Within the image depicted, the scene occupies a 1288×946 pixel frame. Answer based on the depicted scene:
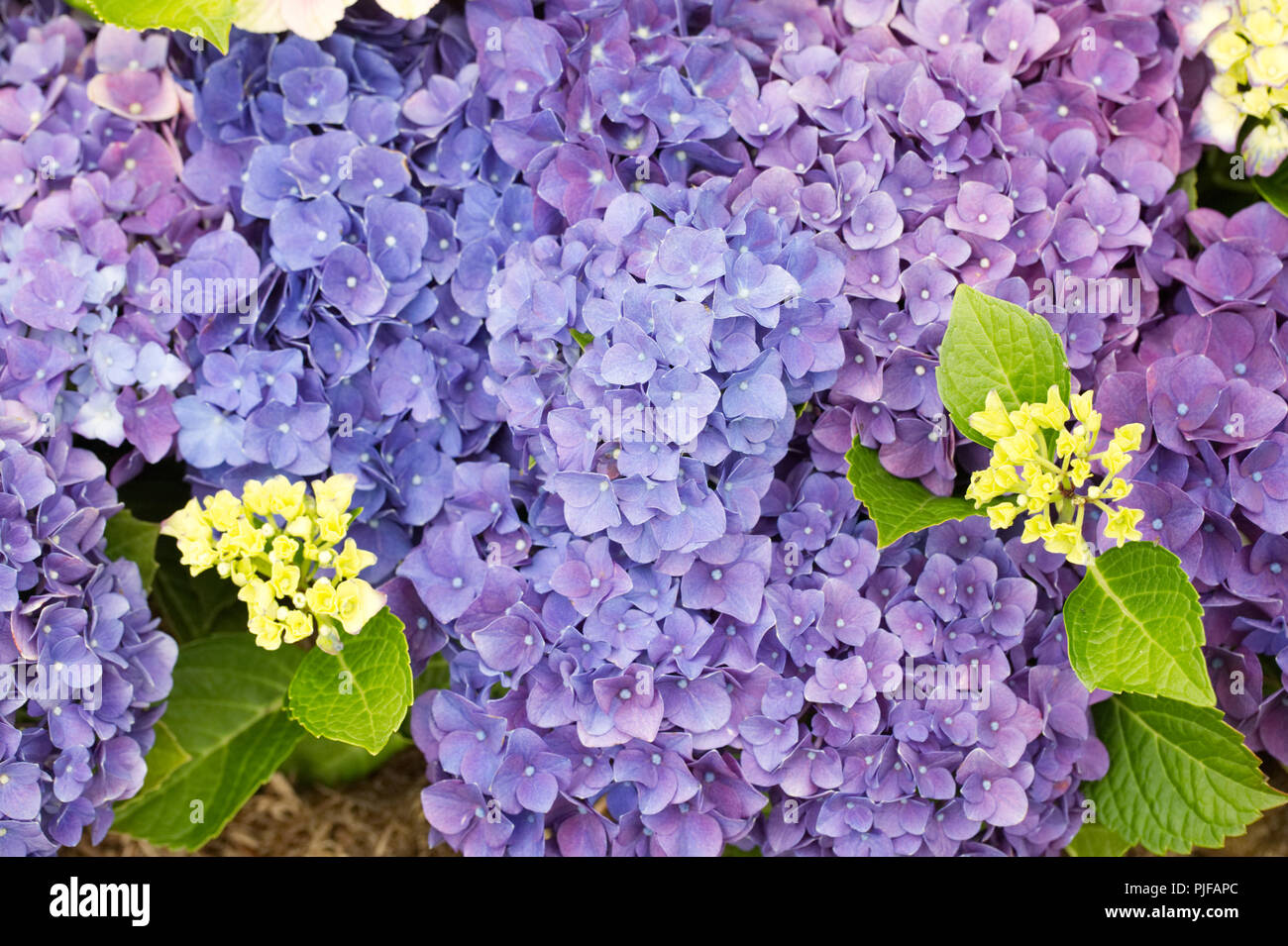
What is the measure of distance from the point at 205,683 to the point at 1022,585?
3.25 feet

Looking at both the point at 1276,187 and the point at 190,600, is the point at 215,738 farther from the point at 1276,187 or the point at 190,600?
the point at 1276,187

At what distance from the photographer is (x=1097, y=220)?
48.3 inches

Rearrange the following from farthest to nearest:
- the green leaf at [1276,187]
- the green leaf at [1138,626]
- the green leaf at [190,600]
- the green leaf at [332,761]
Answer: the green leaf at [332,761] → the green leaf at [190,600] → the green leaf at [1276,187] → the green leaf at [1138,626]

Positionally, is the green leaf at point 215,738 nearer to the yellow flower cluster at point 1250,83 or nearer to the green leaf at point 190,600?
the green leaf at point 190,600

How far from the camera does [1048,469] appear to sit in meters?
1.06

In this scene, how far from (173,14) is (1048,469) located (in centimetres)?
105

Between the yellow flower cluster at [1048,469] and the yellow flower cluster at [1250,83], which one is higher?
the yellow flower cluster at [1250,83]

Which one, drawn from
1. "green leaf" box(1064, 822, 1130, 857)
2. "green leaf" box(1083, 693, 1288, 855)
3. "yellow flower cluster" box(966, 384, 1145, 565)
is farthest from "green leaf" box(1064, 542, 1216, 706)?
"green leaf" box(1064, 822, 1130, 857)

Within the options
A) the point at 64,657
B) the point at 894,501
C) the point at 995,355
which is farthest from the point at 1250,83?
the point at 64,657

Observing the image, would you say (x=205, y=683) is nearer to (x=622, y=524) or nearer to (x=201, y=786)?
(x=201, y=786)

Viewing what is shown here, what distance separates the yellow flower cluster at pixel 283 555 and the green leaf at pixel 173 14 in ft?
1.65

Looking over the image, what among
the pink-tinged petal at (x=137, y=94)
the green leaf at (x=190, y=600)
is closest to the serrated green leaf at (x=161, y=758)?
the green leaf at (x=190, y=600)

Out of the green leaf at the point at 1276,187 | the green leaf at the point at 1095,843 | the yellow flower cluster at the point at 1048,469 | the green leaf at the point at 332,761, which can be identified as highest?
the green leaf at the point at 1276,187

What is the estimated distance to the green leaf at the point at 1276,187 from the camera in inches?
49.5
